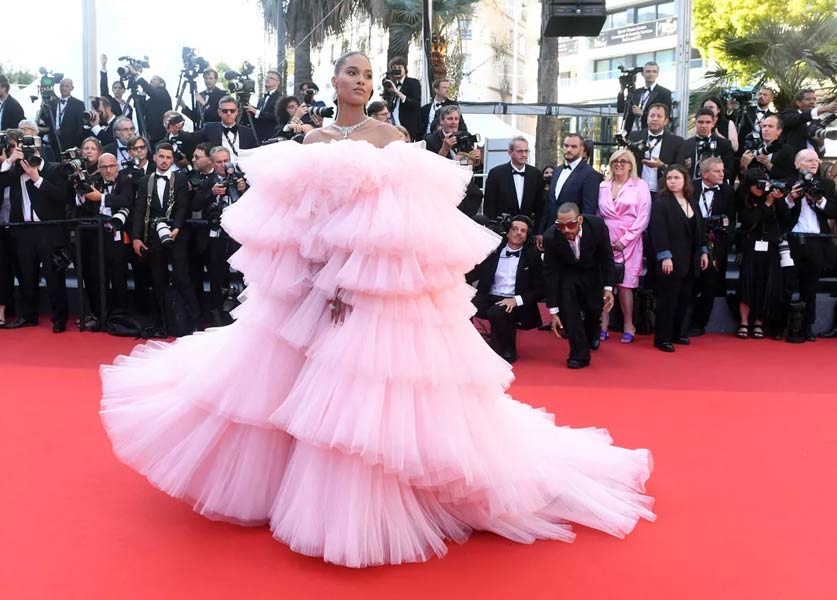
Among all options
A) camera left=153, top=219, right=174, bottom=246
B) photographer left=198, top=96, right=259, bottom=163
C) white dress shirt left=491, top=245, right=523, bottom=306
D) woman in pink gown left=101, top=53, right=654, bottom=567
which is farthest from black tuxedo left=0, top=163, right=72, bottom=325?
woman in pink gown left=101, top=53, right=654, bottom=567

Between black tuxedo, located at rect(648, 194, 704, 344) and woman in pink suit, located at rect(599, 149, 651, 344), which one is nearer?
black tuxedo, located at rect(648, 194, 704, 344)

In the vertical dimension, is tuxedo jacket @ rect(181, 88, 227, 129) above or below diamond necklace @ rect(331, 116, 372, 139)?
above

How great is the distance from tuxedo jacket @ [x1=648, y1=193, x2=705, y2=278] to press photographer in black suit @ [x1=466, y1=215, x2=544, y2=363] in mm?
1176

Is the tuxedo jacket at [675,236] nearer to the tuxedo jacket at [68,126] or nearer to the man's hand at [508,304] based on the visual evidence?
the man's hand at [508,304]

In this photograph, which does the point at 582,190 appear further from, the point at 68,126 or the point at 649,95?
the point at 68,126

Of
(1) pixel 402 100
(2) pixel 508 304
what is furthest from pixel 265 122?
(2) pixel 508 304

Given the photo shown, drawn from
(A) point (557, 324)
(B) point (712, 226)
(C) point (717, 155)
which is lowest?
(A) point (557, 324)

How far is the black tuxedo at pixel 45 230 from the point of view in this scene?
7602 mm

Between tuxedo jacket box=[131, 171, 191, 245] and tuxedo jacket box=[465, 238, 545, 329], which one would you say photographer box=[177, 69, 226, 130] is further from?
tuxedo jacket box=[465, 238, 545, 329]

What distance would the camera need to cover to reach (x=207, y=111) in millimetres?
9258

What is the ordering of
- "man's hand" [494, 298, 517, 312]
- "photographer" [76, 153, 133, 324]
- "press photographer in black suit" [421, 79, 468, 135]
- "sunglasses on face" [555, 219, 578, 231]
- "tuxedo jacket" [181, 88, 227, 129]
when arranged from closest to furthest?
"sunglasses on face" [555, 219, 578, 231]
"man's hand" [494, 298, 517, 312]
"photographer" [76, 153, 133, 324]
"press photographer in black suit" [421, 79, 468, 135]
"tuxedo jacket" [181, 88, 227, 129]

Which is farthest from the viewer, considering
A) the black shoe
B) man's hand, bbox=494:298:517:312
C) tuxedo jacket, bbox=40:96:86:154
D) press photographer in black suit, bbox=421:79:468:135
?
tuxedo jacket, bbox=40:96:86:154

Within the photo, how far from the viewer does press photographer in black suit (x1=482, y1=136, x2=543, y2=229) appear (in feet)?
24.8

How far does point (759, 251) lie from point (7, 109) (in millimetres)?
8404
